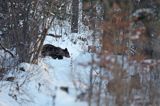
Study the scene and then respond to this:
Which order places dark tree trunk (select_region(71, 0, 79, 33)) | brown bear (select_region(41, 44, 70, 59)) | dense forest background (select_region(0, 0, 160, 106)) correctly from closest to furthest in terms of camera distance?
1. dense forest background (select_region(0, 0, 160, 106))
2. brown bear (select_region(41, 44, 70, 59))
3. dark tree trunk (select_region(71, 0, 79, 33))

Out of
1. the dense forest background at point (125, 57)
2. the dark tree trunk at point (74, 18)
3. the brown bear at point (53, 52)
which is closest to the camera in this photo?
the dense forest background at point (125, 57)

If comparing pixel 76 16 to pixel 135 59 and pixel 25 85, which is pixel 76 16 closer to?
pixel 25 85

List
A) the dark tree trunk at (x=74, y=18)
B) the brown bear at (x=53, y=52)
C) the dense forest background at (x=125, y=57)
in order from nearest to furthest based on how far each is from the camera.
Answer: the dense forest background at (x=125, y=57)
the brown bear at (x=53, y=52)
the dark tree trunk at (x=74, y=18)

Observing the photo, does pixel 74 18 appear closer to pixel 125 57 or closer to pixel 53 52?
pixel 53 52

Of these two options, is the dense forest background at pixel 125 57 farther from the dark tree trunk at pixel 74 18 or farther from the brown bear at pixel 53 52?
the dark tree trunk at pixel 74 18

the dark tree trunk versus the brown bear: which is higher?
the dark tree trunk

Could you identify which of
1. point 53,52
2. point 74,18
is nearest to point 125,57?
point 53,52

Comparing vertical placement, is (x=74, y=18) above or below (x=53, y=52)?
above

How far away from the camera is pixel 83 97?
6367mm

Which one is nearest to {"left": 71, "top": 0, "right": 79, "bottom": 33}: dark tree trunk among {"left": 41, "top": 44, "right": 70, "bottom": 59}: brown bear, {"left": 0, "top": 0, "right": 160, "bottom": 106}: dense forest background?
{"left": 41, "top": 44, "right": 70, "bottom": 59}: brown bear

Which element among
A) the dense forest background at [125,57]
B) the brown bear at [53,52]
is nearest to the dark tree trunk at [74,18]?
the brown bear at [53,52]

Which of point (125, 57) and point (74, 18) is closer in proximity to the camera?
point (125, 57)

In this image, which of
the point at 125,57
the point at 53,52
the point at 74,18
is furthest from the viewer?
the point at 74,18

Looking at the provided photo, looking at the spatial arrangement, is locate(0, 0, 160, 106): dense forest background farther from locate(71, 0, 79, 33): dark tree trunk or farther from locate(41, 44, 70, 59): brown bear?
locate(71, 0, 79, 33): dark tree trunk
